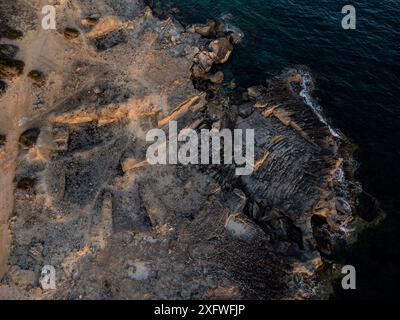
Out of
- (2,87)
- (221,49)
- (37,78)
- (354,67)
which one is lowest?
(2,87)

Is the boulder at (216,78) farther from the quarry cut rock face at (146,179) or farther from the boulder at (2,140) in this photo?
the boulder at (2,140)

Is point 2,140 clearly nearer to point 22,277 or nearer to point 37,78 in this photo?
point 37,78

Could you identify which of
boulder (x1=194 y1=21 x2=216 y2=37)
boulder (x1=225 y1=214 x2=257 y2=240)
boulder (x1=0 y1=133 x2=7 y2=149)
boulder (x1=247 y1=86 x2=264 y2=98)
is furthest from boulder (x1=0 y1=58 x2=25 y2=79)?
boulder (x1=225 y1=214 x2=257 y2=240)

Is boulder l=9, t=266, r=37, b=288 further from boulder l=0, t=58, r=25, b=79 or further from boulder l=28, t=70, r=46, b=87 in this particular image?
boulder l=0, t=58, r=25, b=79

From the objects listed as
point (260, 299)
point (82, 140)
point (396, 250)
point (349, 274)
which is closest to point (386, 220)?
point (396, 250)

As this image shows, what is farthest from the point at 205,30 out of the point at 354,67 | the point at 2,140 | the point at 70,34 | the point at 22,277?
the point at 22,277

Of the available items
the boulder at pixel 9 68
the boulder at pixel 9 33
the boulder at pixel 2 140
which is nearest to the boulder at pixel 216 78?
the boulder at pixel 9 68

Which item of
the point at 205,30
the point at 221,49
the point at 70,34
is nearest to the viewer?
the point at 70,34
